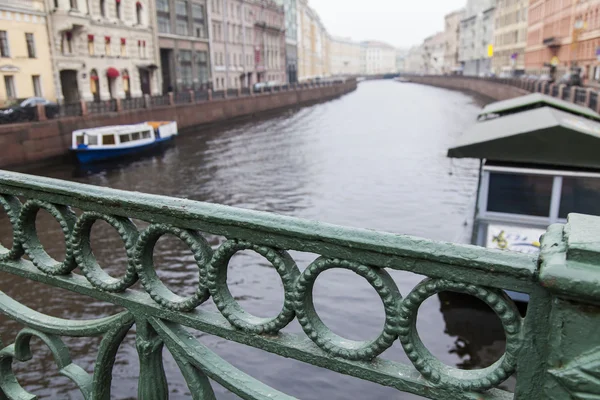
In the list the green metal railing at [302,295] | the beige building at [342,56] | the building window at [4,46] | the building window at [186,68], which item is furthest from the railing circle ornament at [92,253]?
the beige building at [342,56]

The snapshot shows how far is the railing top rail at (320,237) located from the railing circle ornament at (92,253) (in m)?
0.03

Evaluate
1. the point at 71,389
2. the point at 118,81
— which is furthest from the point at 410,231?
the point at 118,81

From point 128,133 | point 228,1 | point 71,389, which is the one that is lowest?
point 71,389

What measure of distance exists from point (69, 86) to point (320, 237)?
3267 centimetres

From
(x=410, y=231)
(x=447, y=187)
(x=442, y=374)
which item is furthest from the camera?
(x=447, y=187)

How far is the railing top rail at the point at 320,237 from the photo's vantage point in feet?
3.74

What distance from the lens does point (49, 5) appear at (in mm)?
27141

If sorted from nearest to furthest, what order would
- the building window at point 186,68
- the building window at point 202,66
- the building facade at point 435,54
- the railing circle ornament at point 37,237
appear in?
1. the railing circle ornament at point 37,237
2. the building window at point 186,68
3. the building window at point 202,66
4. the building facade at point 435,54

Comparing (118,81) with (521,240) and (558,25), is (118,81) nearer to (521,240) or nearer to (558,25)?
(521,240)

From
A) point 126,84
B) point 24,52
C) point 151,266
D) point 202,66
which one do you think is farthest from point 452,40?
point 151,266

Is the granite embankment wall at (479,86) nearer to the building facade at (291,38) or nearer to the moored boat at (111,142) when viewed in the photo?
the building facade at (291,38)

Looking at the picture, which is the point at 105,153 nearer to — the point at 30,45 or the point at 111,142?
the point at 111,142

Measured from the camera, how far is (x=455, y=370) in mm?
1269

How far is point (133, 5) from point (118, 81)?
593 centimetres
